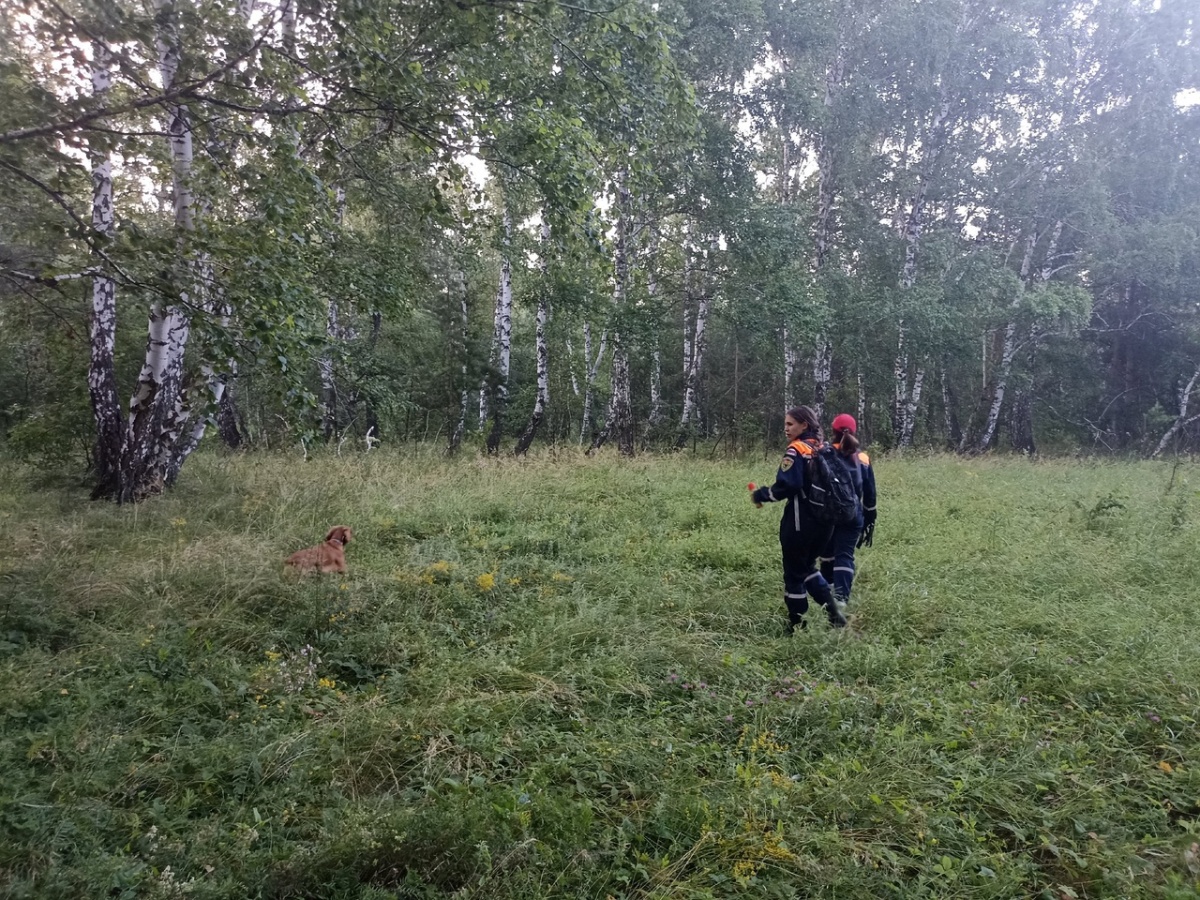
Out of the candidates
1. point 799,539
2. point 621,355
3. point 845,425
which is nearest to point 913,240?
point 621,355

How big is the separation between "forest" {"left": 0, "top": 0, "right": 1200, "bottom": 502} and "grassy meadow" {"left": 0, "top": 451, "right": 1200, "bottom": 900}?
5.02ft

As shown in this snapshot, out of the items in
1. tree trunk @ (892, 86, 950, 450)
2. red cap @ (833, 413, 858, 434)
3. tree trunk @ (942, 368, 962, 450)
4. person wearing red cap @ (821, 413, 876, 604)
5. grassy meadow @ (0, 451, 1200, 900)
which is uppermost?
tree trunk @ (892, 86, 950, 450)

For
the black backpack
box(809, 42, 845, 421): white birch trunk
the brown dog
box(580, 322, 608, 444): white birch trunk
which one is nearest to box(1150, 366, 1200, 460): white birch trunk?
box(809, 42, 845, 421): white birch trunk

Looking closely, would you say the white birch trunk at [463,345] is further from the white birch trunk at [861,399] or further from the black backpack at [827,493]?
the white birch trunk at [861,399]

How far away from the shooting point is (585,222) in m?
4.91

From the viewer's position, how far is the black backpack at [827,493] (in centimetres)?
499

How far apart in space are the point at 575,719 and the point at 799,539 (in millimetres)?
2296

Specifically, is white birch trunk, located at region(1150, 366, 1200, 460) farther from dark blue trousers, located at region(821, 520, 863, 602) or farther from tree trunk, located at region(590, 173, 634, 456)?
dark blue trousers, located at region(821, 520, 863, 602)

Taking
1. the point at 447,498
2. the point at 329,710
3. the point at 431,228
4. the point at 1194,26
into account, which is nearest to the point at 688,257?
the point at 431,228

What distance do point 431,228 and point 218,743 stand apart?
775cm

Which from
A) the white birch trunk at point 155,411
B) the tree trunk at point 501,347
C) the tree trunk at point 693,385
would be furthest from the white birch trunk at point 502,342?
the white birch trunk at point 155,411

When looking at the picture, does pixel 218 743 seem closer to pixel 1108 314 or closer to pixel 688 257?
pixel 688 257

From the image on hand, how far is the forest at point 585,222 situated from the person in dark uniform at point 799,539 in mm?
1991

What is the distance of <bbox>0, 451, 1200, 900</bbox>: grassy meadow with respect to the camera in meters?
2.57
